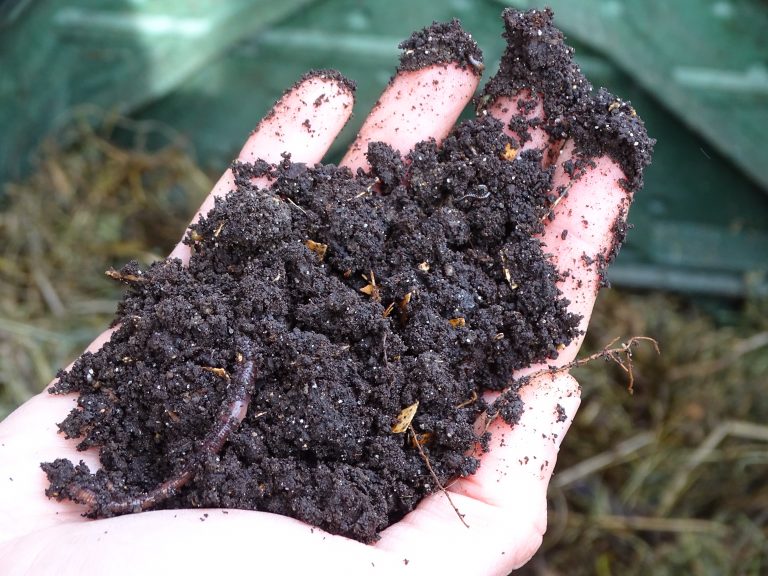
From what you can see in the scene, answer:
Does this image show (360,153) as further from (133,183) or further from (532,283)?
(133,183)

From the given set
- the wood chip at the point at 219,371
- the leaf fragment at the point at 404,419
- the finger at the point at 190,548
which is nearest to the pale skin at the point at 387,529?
the finger at the point at 190,548

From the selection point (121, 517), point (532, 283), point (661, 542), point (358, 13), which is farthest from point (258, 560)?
point (358, 13)

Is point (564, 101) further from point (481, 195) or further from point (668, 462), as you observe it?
point (668, 462)

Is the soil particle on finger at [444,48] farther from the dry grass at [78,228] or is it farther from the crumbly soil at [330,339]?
the dry grass at [78,228]

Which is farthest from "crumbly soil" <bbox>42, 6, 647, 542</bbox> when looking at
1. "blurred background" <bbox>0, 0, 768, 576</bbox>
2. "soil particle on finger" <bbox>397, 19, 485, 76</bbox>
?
"blurred background" <bbox>0, 0, 768, 576</bbox>

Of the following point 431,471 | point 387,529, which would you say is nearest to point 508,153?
point 431,471
